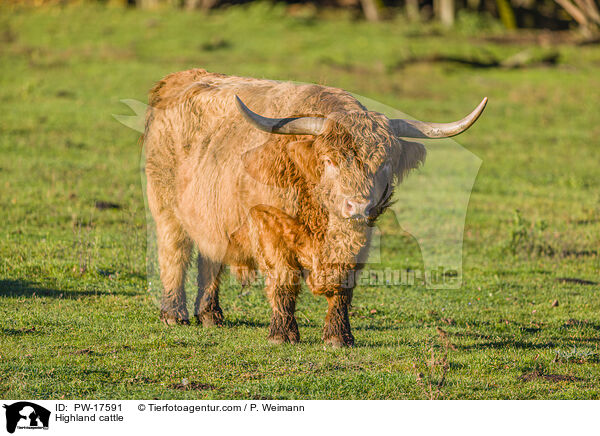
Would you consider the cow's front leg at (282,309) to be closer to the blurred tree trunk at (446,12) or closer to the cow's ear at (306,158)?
the cow's ear at (306,158)

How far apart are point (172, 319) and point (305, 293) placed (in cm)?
192

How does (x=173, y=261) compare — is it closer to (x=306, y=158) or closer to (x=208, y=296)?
(x=208, y=296)

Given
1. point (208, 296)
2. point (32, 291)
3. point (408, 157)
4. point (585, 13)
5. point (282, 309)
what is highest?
point (408, 157)

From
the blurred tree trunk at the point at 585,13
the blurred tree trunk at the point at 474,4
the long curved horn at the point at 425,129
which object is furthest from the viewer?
the blurred tree trunk at the point at 474,4

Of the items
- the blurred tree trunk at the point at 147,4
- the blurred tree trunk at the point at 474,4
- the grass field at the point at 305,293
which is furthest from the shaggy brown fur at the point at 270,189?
the blurred tree trunk at the point at 474,4

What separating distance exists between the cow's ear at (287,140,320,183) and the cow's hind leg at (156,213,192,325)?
77.3 inches

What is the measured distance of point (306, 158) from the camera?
6.61 meters

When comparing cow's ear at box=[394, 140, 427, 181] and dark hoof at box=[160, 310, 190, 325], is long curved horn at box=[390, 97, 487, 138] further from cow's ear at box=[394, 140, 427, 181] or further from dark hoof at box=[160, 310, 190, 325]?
dark hoof at box=[160, 310, 190, 325]

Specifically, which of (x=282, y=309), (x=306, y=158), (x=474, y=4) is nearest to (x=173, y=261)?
(x=282, y=309)

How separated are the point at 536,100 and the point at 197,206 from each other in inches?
700

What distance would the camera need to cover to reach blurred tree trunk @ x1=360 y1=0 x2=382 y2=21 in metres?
31.8

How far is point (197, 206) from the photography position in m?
7.64

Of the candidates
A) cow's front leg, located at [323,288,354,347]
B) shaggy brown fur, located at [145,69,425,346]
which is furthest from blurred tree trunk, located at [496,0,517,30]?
cow's front leg, located at [323,288,354,347]

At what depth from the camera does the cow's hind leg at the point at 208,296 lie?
796 cm
